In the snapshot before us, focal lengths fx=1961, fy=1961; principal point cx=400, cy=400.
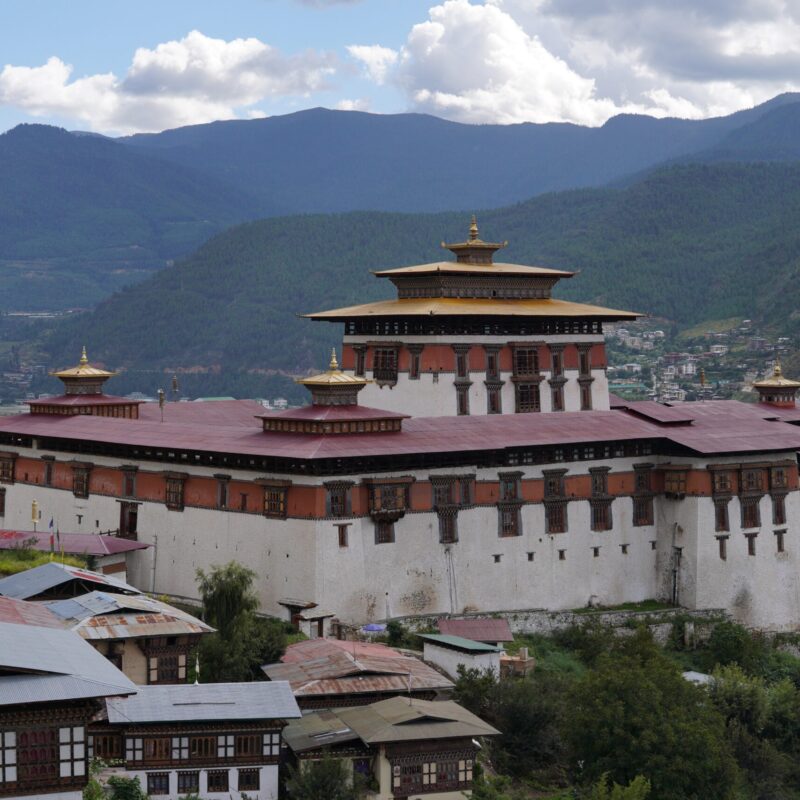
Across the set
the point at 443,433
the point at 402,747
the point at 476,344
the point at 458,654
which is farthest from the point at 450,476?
the point at 402,747

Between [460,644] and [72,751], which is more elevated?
[460,644]

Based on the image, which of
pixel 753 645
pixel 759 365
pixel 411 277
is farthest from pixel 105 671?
pixel 759 365

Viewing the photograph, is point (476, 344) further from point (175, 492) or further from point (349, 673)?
point (349, 673)

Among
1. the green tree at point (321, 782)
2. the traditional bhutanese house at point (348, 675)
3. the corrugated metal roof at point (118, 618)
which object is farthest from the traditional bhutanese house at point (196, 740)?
the traditional bhutanese house at point (348, 675)

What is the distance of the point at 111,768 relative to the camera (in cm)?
4703

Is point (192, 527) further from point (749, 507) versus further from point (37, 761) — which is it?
point (37, 761)

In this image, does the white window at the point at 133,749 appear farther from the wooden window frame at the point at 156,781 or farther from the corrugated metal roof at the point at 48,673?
the corrugated metal roof at the point at 48,673

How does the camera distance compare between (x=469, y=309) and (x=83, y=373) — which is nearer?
(x=469, y=309)

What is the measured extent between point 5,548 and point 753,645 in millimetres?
27588

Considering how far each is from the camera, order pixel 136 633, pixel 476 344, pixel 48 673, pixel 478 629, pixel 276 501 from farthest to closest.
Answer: pixel 476 344 → pixel 478 629 → pixel 276 501 → pixel 136 633 → pixel 48 673

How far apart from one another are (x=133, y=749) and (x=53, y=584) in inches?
397

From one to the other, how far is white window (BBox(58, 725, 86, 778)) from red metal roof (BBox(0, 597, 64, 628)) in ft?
16.5

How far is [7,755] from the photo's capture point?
41.0m

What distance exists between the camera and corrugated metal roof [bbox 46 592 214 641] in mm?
52750
